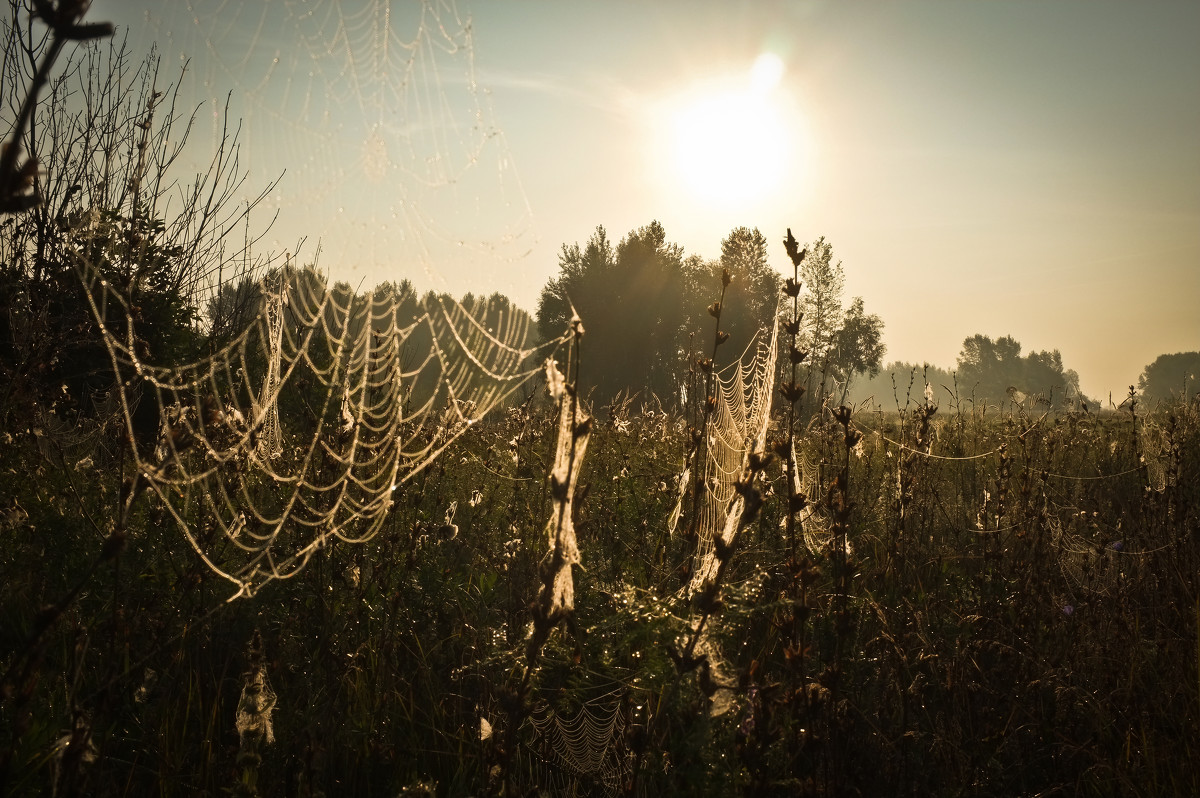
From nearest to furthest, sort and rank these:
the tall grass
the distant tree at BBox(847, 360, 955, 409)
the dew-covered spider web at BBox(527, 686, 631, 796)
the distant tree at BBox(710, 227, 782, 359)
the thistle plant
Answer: the thistle plant < the tall grass < the dew-covered spider web at BBox(527, 686, 631, 796) < the distant tree at BBox(847, 360, 955, 409) < the distant tree at BBox(710, 227, 782, 359)

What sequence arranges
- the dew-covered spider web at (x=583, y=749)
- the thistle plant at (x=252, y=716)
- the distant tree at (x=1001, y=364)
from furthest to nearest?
the distant tree at (x=1001, y=364) < the dew-covered spider web at (x=583, y=749) < the thistle plant at (x=252, y=716)

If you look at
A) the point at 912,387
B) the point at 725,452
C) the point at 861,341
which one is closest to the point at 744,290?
the point at 861,341

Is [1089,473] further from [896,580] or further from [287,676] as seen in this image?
[287,676]

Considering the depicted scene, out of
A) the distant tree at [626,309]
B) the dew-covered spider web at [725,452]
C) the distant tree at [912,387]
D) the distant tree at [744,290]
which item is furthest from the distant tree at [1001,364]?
the dew-covered spider web at [725,452]

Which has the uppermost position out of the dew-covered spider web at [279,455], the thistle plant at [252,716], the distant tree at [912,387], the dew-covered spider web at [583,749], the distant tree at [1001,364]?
the distant tree at [1001,364]

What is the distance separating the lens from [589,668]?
239 centimetres

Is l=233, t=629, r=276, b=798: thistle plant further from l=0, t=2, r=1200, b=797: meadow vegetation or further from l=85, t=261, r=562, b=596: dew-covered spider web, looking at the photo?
l=85, t=261, r=562, b=596: dew-covered spider web

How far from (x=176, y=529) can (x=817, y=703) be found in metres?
2.93

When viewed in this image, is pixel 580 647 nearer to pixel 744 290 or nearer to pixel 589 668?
pixel 589 668

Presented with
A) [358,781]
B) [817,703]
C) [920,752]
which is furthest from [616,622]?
[920,752]

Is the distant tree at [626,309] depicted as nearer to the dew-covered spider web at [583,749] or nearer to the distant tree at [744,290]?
the distant tree at [744,290]

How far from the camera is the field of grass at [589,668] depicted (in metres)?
1.87

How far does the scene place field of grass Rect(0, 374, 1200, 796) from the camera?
1.87m

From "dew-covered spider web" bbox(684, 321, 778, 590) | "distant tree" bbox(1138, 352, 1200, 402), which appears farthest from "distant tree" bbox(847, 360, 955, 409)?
"distant tree" bbox(1138, 352, 1200, 402)
